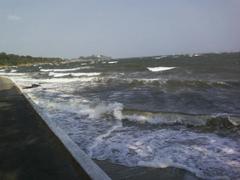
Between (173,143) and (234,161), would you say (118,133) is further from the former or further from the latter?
(234,161)

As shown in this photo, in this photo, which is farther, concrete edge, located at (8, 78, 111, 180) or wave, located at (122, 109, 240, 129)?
wave, located at (122, 109, 240, 129)

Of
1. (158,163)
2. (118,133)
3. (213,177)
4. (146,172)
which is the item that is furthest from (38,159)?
(118,133)

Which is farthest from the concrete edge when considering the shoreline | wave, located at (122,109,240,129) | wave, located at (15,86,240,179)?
wave, located at (122,109,240,129)

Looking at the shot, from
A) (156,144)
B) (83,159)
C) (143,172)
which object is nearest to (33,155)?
(83,159)

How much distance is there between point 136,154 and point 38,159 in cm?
225

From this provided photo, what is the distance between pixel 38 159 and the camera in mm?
5336

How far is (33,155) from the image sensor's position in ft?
18.2

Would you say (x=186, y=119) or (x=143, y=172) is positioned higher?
(x=143, y=172)

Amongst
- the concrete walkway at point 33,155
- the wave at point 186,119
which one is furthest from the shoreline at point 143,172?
the wave at point 186,119

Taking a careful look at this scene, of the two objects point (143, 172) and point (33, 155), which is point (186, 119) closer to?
point (143, 172)

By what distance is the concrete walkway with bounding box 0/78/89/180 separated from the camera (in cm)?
468

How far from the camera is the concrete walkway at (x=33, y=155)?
15.4ft

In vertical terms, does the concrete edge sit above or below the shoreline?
above

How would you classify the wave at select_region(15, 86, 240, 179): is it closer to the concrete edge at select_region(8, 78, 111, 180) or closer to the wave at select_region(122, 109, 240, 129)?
the wave at select_region(122, 109, 240, 129)
